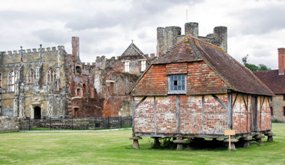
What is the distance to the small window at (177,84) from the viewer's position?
87.8 ft

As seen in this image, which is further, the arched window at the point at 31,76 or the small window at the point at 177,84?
the arched window at the point at 31,76

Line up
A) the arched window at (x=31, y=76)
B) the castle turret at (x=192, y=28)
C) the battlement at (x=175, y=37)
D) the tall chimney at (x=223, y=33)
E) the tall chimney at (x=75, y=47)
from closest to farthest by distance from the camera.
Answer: the castle turret at (x=192, y=28), the battlement at (x=175, y=37), the tall chimney at (x=223, y=33), the tall chimney at (x=75, y=47), the arched window at (x=31, y=76)

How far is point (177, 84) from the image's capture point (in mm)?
Answer: 26969

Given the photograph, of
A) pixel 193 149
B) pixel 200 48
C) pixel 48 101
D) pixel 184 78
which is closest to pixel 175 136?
pixel 193 149

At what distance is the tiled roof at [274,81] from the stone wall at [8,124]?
37066 mm

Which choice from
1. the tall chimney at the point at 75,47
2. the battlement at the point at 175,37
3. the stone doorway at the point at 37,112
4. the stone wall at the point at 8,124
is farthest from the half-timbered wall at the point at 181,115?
the stone doorway at the point at 37,112

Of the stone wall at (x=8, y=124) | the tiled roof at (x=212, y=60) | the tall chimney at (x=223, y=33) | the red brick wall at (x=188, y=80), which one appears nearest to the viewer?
the red brick wall at (x=188, y=80)

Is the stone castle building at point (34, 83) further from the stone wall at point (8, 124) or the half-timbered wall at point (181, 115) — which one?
the half-timbered wall at point (181, 115)

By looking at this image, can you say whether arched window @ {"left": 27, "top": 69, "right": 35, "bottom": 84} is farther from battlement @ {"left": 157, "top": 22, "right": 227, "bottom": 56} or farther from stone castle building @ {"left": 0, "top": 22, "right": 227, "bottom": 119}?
battlement @ {"left": 157, "top": 22, "right": 227, "bottom": 56}

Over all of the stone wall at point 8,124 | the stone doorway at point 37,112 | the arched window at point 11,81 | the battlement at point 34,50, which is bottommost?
the stone wall at point 8,124

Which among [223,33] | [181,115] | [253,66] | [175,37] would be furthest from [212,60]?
[253,66]

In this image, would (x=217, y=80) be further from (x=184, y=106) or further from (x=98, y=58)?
(x=98, y=58)

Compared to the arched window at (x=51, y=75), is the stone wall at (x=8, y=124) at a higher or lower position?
lower

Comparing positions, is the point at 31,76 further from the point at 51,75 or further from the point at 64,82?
the point at 64,82
